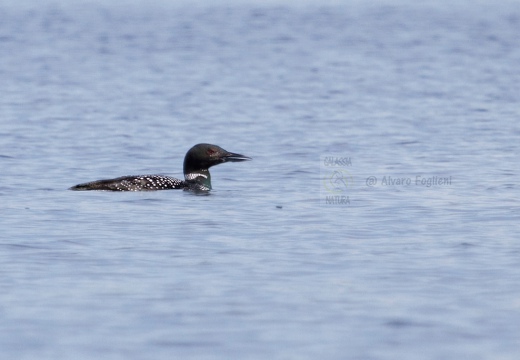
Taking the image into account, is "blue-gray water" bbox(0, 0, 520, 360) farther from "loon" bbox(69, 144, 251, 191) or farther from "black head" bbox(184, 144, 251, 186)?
"black head" bbox(184, 144, 251, 186)

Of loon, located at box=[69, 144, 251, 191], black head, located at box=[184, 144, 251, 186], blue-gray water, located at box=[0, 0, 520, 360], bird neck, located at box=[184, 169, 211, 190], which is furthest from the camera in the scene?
black head, located at box=[184, 144, 251, 186]

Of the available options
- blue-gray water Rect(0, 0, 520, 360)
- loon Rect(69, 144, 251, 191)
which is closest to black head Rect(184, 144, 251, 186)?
loon Rect(69, 144, 251, 191)

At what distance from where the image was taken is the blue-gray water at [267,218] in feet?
25.4

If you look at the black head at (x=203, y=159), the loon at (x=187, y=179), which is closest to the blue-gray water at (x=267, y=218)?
the loon at (x=187, y=179)

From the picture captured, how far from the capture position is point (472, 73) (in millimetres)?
32312

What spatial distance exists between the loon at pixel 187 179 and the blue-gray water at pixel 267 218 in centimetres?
22

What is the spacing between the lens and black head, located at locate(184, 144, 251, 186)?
14.6m

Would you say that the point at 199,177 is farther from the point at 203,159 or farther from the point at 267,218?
the point at 267,218

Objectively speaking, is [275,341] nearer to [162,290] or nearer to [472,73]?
[162,290]

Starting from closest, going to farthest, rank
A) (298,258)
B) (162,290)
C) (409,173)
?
(162,290), (298,258), (409,173)

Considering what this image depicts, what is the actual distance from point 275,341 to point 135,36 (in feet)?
145

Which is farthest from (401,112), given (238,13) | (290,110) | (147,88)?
(238,13)

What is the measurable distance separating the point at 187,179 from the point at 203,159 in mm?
284

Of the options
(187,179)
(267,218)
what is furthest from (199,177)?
(267,218)
